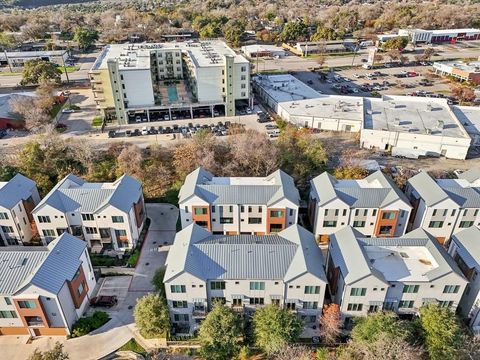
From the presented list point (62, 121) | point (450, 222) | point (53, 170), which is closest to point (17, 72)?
point (62, 121)

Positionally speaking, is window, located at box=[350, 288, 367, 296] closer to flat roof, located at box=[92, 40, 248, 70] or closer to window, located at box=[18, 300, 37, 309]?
window, located at box=[18, 300, 37, 309]

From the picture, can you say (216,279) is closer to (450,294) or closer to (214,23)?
(450,294)

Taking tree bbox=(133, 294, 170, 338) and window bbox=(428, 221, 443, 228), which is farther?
window bbox=(428, 221, 443, 228)

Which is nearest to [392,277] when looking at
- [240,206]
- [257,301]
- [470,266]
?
[470,266]

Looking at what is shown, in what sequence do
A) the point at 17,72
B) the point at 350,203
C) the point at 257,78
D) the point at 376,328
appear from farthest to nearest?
the point at 17,72 → the point at 257,78 → the point at 350,203 → the point at 376,328

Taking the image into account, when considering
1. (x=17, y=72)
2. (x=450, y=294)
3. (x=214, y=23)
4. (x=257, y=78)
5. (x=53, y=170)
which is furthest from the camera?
(x=214, y=23)

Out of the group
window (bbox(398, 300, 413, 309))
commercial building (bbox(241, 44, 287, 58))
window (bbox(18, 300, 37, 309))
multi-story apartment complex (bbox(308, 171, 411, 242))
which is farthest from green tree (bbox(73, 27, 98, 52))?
window (bbox(398, 300, 413, 309))
